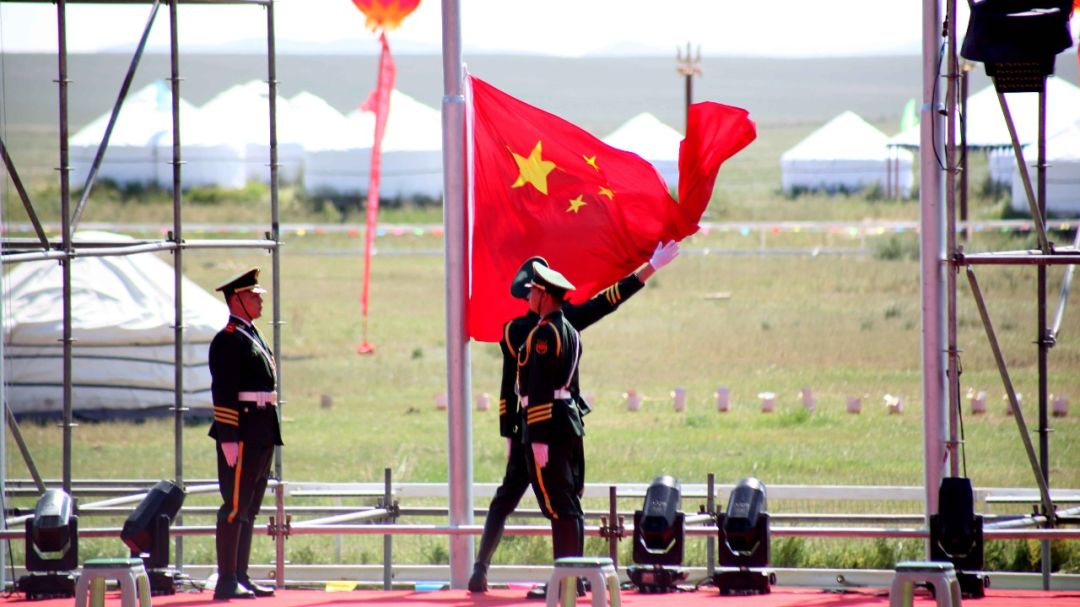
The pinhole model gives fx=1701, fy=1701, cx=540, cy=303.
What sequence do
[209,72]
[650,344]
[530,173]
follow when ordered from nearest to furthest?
[530,173] → [650,344] → [209,72]

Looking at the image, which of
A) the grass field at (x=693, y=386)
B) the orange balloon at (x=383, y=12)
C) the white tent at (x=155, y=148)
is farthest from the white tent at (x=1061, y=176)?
the white tent at (x=155, y=148)

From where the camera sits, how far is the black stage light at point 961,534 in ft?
28.1

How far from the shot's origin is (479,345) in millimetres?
28109

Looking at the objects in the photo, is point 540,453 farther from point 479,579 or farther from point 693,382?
point 693,382

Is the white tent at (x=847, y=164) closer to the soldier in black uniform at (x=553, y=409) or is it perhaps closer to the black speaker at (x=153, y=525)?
the soldier in black uniform at (x=553, y=409)

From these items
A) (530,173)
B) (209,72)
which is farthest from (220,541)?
(209,72)

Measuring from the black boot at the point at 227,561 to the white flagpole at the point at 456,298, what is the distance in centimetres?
129

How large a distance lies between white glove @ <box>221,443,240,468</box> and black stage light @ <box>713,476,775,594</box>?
100 inches

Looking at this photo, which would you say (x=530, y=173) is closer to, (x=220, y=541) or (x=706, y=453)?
(x=220, y=541)

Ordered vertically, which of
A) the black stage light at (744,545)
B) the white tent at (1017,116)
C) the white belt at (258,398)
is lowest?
the black stage light at (744,545)

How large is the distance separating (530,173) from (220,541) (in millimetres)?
2781

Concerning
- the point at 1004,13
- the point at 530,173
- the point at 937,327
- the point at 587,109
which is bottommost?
the point at 937,327

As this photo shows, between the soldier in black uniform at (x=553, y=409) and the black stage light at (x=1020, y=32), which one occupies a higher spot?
the black stage light at (x=1020, y=32)

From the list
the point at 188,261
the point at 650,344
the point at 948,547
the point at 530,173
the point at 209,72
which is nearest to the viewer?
the point at 948,547
